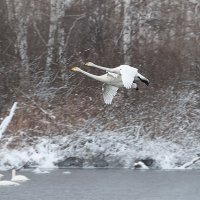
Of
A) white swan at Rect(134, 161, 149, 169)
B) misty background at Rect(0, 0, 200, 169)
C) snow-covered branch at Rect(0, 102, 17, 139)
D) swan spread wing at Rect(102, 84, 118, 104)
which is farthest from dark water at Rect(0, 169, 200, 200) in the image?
misty background at Rect(0, 0, 200, 169)

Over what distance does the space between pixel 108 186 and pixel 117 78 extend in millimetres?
2218

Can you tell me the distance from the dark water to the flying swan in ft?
5.95

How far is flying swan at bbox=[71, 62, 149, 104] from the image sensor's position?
45.9 ft

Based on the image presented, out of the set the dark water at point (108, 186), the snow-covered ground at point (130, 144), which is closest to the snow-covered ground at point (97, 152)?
the snow-covered ground at point (130, 144)

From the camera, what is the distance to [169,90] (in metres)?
21.4

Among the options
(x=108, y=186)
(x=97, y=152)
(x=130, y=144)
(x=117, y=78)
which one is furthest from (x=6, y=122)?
(x=117, y=78)

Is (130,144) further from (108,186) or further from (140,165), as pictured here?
(108,186)

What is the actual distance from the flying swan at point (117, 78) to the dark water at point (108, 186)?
1.81 m

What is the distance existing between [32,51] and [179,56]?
14.2ft

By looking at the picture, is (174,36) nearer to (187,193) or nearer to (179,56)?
(179,56)

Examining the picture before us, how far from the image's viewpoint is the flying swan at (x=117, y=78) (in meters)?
14.0

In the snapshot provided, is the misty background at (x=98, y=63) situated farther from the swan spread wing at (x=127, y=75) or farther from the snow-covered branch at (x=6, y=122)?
the swan spread wing at (x=127, y=75)

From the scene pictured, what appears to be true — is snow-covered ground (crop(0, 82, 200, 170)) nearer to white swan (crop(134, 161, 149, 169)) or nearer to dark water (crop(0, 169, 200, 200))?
white swan (crop(134, 161, 149, 169))

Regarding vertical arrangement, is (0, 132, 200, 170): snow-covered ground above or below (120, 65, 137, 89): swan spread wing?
below
